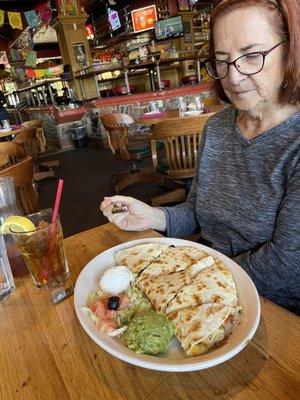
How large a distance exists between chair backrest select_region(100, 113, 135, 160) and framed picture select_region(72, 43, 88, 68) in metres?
5.88

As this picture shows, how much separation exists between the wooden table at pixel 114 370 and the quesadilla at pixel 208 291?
0.29ft

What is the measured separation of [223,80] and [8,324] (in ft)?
3.26

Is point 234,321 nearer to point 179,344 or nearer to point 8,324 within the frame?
point 179,344

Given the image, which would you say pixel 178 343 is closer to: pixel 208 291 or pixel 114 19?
pixel 208 291

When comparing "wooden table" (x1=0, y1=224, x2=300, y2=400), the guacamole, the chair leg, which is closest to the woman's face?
"wooden table" (x1=0, y1=224, x2=300, y2=400)

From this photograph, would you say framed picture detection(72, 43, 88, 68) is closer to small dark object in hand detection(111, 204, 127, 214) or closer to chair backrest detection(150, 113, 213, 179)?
chair backrest detection(150, 113, 213, 179)

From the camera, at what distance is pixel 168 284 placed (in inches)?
28.8

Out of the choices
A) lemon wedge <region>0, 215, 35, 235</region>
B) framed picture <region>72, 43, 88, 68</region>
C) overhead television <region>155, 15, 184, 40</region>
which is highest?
overhead television <region>155, 15, 184, 40</region>

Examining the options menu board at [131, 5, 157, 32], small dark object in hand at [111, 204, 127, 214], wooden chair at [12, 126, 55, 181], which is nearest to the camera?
small dark object in hand at [111, 204, 127, 214]

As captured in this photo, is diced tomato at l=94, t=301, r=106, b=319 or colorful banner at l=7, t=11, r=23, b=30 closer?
diced tomato at l=94, t=301, r=106, b=319

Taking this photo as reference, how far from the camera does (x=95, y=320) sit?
2.19ft

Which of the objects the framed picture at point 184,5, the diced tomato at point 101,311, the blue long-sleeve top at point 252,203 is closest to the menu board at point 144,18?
the framed picture at point 184,5

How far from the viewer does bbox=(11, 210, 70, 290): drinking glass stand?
80 cm

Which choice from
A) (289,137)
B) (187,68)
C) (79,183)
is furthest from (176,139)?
(187,68)
